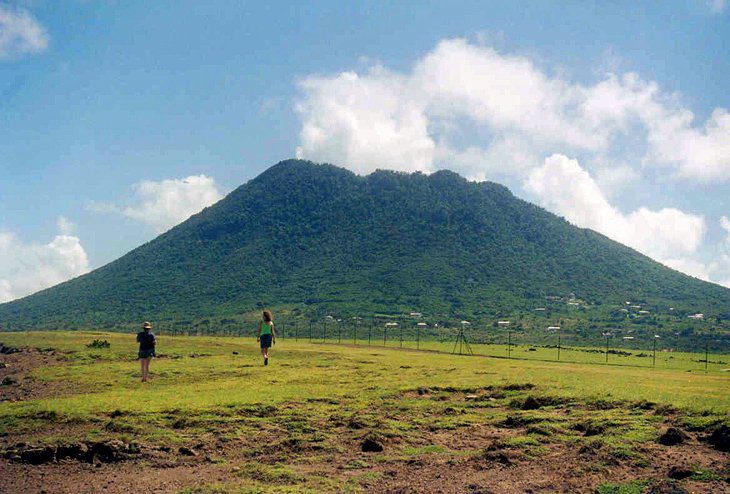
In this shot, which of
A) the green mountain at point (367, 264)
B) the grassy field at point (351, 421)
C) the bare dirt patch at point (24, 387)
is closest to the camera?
the grassy field at point (351, 421)

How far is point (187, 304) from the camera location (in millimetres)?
132750

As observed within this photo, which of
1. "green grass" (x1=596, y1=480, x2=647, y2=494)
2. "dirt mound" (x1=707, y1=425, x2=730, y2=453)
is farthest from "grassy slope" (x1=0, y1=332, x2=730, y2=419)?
"green grass" (x1=596, y1=480, x2=647, y2=494)

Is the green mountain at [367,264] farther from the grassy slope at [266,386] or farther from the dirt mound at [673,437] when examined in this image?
the dirt mound at [673,437]

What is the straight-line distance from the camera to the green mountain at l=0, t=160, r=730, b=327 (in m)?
134

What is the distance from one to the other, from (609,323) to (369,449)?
115606 mm

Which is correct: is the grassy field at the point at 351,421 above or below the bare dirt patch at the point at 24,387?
above

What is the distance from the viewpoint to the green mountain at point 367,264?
133625 mm

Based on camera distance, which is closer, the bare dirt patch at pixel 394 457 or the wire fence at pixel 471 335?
the bare dirt patch at pixel 394 457

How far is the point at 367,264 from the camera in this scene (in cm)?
15638

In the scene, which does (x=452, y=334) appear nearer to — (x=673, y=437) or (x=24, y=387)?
(x=24, y=387)

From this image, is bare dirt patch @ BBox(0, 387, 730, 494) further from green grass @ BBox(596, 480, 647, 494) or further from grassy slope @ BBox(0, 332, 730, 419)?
grassy slope @ BBox(0, 332, 730, 419)

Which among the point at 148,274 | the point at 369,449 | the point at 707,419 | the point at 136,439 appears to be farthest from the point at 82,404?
the point at 148,274

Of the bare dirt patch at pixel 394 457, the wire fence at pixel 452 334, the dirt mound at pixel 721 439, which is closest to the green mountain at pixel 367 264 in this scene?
the wire fence at pixel 452 334

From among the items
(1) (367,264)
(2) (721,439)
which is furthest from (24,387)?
(1) (367,264)
